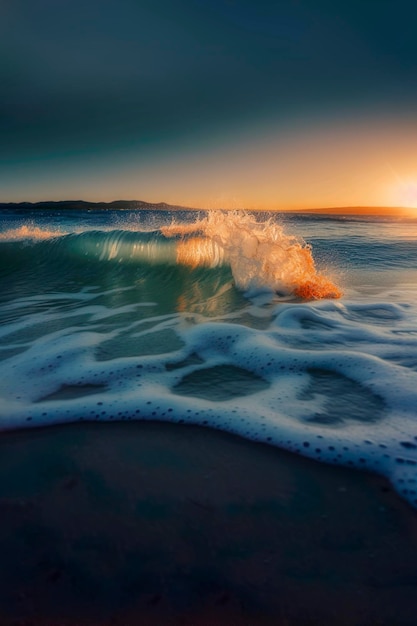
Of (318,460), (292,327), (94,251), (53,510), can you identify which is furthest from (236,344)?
(94,251)

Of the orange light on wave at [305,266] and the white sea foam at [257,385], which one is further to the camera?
the orange light on wave at [305,266]

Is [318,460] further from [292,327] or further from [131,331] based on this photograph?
[131,331]

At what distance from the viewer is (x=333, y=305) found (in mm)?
4871

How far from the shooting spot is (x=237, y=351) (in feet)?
10.8

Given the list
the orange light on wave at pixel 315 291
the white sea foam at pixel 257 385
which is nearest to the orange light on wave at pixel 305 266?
the orange light on wave at pixel 315 291

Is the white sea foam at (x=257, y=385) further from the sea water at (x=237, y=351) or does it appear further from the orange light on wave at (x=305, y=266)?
the orange light on wave at (x=305, y=266)

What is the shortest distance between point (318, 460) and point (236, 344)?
66.8 inches

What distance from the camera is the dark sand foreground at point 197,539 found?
1149 mm

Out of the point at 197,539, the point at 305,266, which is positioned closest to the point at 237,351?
the point at 197,539

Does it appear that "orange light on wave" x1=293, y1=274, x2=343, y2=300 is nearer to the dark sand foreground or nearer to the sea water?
the sea water

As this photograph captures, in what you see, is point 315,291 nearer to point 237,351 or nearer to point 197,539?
point 237,351

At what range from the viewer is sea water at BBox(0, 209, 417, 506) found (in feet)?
6.98

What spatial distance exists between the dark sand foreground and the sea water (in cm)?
24

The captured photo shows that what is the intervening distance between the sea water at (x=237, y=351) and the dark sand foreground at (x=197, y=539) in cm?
24
